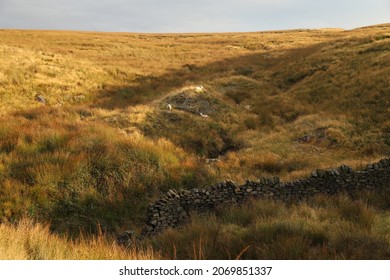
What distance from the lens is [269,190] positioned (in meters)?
11.0

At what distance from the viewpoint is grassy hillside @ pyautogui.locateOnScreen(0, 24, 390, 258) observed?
430 inches

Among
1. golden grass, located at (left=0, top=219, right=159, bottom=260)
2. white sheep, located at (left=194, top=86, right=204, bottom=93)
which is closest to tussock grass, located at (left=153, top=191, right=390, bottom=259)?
golden grass, located at (left=0, top=219, right=159, bottom=260)

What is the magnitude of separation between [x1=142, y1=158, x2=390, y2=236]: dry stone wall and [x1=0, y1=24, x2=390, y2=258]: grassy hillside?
A: 4.50 ft

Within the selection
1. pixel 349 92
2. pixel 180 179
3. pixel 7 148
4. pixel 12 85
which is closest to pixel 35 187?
pixel 7 148

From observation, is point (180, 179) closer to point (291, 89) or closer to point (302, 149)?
point (302, 149)

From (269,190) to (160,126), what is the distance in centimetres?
978

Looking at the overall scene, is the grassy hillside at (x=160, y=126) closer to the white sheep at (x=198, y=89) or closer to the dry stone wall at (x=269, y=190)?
the white sheep at (x=198, y=89)

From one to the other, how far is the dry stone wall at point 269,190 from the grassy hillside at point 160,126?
137 cm

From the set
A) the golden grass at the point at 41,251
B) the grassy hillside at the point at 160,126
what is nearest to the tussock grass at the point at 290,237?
the golden grass at the point at 41,251

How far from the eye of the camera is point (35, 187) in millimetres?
10406

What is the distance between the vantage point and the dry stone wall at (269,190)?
10.4m

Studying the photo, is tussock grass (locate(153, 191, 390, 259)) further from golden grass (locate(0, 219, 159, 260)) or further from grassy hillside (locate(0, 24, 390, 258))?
grassy hillside (locate(0, 24, 390, 258))

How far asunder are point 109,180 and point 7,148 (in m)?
4.27

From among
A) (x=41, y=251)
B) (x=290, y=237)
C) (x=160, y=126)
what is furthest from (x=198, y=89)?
(x=41, y=251)
